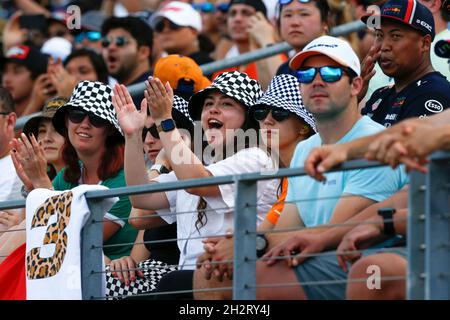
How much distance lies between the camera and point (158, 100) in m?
7.33

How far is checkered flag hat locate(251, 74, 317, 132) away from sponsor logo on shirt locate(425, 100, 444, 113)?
2.33ft

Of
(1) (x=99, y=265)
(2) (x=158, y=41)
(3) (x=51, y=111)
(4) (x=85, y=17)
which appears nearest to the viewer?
(1) (x=99, y=265)

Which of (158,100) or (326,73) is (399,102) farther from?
(158,100)

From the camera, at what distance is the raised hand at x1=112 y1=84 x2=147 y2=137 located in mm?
7480

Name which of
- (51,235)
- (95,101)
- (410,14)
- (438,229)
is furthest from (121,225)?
(438,229)

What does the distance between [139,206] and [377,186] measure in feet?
6.25

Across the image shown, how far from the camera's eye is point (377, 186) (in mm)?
6254

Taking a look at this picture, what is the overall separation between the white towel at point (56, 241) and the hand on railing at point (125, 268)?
0.53 metres

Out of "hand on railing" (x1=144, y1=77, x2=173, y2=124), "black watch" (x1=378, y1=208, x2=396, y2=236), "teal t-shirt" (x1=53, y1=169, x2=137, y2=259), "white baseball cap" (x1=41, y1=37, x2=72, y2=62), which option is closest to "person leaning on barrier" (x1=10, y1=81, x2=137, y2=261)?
"teal t-shirt" (x1=53, y1=169, x2=137, y2=259)

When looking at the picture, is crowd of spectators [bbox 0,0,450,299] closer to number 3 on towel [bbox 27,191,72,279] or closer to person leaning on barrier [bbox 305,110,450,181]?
person leaning on barrier [bbox 305,110,450,181]

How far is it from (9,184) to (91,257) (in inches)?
109

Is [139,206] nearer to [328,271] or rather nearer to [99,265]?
[99,265]

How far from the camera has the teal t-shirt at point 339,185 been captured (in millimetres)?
6250
